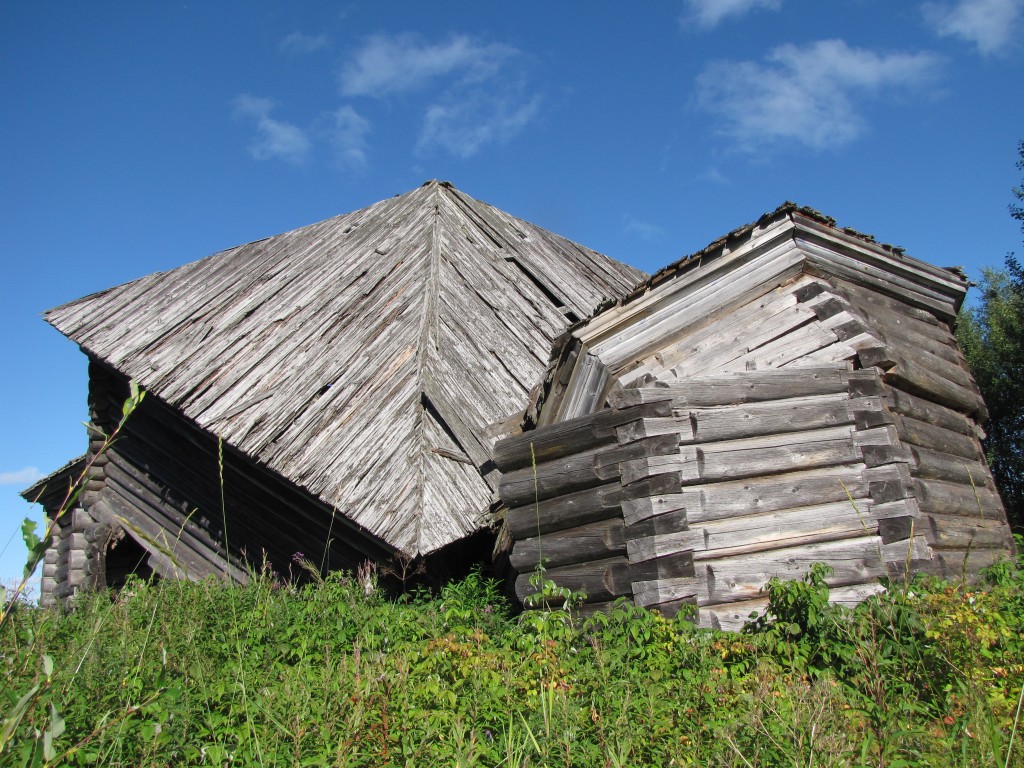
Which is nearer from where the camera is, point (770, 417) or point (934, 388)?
point (770, 417)

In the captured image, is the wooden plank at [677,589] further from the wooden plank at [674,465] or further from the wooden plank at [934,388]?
the wooden plank at [934,388]

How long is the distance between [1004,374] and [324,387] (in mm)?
21127

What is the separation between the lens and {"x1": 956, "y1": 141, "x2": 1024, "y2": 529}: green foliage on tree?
2238 centimetres

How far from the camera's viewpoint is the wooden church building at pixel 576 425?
531 centimetres

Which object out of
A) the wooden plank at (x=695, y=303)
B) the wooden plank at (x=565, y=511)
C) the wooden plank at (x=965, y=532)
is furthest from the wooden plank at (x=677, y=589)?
the wooden plank at (x=695, y=303)

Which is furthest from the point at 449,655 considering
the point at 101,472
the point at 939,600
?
the point at 101,472

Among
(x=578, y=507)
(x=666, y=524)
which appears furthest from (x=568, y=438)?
(x=666, y=524)

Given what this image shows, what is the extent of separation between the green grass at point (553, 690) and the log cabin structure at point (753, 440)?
0.73 meters

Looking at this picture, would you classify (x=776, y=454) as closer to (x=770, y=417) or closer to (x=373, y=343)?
(x=770, y=417)

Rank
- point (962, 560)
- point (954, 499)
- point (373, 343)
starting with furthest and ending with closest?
1. point (373, 343)
2. point (954, 499)
3. point (962, 560)

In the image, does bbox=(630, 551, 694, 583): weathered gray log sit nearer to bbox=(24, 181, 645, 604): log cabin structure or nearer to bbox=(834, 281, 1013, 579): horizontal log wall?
bbox=(834, 281, 1013, 579): horizontal log wall

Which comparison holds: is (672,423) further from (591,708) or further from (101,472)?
(101,472)

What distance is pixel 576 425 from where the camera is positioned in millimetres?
5988

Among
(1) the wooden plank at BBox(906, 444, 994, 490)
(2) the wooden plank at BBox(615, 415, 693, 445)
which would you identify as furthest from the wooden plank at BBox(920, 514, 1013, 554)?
(2) the wooden plank at BBox(615, 415, 693, 445)
